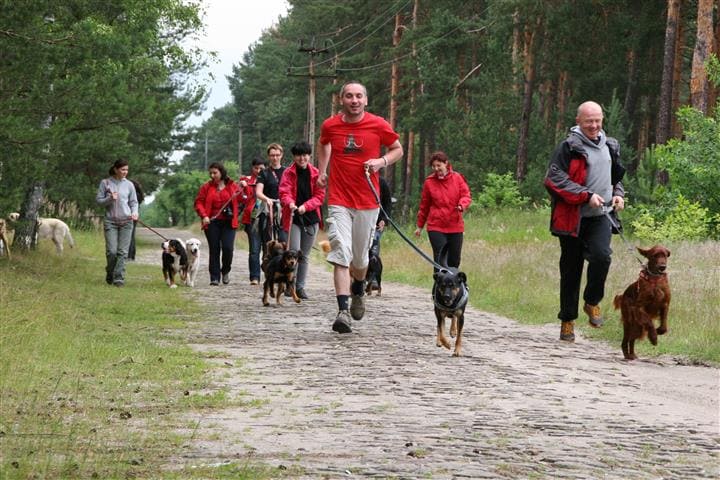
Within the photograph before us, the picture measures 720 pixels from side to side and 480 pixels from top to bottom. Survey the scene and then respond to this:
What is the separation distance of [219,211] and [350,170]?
867 centimetres

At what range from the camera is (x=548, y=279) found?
59.4ft

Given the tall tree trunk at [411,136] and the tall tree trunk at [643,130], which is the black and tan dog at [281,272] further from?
the tall tree trunk at [643,130]

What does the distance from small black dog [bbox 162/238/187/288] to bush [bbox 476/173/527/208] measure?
19166 mm

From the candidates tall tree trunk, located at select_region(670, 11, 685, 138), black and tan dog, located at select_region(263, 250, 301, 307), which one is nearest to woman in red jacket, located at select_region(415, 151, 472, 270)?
black and tan dog, located at select_region(263, 250, 301, 307)

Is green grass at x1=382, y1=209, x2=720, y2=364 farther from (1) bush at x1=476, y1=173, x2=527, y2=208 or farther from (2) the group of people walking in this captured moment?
(1) bush at x1=476, y1=173, x2=527, y2=208

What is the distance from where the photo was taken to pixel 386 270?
24516mm

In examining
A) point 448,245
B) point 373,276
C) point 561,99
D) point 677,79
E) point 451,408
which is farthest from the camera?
point 561,99

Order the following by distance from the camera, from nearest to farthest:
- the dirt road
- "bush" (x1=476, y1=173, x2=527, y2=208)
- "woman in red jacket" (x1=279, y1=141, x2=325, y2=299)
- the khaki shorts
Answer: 1. the dirt road
2. the khaki shorts
3. "woman in red jacket" (x1=279, y1=141, x2=325, y2=299)
4. "bush" (x1=476, y1=173, x2=527, y2=208)

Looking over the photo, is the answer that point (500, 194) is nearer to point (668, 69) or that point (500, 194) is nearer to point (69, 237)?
point (668, 69)

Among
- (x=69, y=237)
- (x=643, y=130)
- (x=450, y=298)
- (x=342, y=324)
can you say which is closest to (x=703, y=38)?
(x=69, y=237)

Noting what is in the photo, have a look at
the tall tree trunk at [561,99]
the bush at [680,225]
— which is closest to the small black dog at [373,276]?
the bush at [680,225]

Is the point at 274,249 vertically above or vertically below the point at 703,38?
below

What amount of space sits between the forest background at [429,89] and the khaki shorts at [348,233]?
646cm

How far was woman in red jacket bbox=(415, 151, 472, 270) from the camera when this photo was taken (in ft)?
46.9
